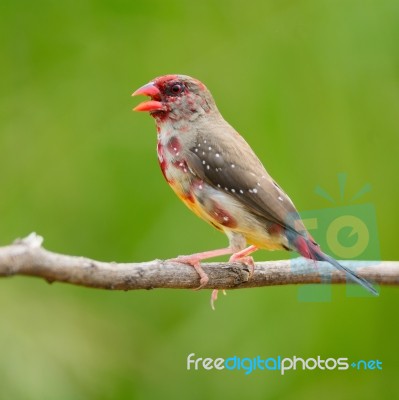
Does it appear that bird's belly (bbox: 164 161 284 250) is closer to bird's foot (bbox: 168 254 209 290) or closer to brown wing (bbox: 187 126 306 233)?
brown wing (bbox: 187 126 306 233)

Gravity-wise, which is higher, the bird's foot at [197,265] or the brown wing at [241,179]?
the brown wing at [241,179]

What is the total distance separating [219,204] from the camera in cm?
368

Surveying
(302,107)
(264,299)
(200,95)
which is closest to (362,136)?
(302,107)

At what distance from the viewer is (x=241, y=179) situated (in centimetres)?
375

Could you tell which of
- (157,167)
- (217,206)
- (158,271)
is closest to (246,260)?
(217,206)

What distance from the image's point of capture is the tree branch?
100 inches

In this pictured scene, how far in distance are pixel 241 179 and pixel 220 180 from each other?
9 cm

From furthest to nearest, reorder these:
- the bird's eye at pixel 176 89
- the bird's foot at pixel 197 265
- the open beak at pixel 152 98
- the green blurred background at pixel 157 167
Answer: the green blurred background at pixel 157 167 < the bird's eye at pixel 176 89 < the open beak at pixel 152 98 < the bird's foot at pixel 197 265

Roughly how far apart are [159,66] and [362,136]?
1.30 meters

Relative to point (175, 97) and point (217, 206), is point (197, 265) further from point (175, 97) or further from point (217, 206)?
point (175, 97)

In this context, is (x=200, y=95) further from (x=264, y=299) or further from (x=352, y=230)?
(x=264, y=299)

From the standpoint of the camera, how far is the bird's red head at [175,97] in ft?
12.4

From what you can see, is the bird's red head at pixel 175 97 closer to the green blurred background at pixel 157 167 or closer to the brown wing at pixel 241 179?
the brown wing at pixel 241 179

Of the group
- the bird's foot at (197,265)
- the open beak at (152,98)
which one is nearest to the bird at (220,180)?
the open beak at (152,98)
